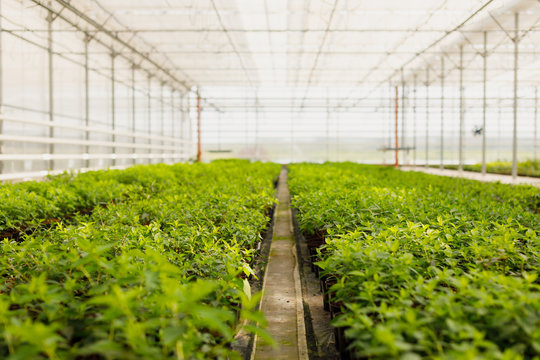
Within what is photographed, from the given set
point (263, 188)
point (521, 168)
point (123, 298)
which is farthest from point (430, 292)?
point (521, 168)

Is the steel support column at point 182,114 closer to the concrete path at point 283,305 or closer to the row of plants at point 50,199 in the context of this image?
the row of plants at point 50,199

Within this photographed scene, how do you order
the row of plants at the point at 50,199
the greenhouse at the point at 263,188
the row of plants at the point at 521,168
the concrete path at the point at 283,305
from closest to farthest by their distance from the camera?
1. the greenhouse at the point at 263,188
2. the concrete path at the point at 283,305
3. the row of plants at the point at 50,199
4. the row of plants at the point at 521,168

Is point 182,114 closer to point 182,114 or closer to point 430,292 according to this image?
point 182,114

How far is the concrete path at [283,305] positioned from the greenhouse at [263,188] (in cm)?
A: 3

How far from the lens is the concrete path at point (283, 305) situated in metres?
2.62

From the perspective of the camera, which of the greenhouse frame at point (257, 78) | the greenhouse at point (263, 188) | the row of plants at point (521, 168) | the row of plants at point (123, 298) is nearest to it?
the row of plants at point (123, 298)

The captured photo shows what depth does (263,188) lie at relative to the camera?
18.8 feet

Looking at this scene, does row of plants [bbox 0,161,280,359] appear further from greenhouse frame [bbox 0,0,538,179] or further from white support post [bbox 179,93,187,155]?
white support post [bbox 179,93,187,155]

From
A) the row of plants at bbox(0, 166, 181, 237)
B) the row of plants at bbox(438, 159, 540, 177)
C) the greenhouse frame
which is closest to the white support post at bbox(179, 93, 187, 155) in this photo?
the greenhouse frame

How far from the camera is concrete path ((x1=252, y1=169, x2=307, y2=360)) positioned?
2.62m

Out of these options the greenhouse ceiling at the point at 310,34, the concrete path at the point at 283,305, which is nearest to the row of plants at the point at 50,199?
the concrete path at the point at 283,305

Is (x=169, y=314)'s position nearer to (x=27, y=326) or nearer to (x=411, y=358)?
(x=27, y=326)

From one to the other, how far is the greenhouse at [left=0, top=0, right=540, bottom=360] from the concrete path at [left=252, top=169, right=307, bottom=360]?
3cm

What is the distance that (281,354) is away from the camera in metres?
2.57
